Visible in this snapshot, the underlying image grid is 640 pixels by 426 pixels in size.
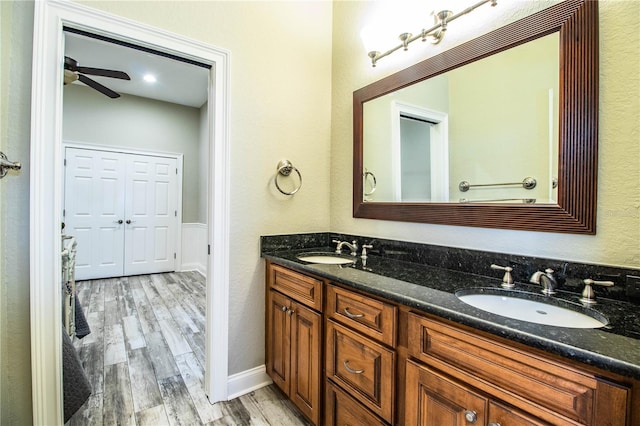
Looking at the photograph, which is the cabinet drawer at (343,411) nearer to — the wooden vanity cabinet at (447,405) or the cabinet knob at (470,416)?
the wooden vanity cabinet at (447,405)

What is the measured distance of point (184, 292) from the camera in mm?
4000

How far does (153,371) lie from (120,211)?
11.5 ft

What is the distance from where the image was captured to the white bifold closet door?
441 centimetres

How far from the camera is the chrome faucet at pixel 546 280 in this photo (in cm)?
106

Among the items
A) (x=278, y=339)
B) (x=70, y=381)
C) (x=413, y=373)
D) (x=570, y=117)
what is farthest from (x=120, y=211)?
(x=570, y=117)

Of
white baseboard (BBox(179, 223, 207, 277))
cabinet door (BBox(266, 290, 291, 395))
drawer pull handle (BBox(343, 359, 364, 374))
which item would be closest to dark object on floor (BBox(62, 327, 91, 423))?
cabinet door (BBox(266, 290, 291, 395))

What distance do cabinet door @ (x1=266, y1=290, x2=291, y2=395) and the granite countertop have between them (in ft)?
1.04

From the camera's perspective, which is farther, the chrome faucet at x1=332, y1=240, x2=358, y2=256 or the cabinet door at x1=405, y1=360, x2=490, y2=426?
the chrome faucet at x1=332, y1=240, x2=358, y2=256

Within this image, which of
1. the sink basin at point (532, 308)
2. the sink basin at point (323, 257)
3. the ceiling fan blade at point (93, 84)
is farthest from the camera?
the ceiling fan blade at point (93, 84)

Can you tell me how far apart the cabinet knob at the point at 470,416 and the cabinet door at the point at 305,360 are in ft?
2.34

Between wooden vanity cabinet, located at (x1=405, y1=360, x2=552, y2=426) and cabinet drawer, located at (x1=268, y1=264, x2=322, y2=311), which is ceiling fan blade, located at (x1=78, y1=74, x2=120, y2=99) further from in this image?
wooden vanity cabinet, located at (x1=405, y1=360, x2=552, y2=426)

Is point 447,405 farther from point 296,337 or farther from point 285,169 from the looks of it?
point 285,169

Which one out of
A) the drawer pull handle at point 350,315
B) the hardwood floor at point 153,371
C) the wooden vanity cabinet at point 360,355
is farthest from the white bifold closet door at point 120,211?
the drawer pull handle at point 350,315

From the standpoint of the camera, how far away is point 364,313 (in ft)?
3.86
